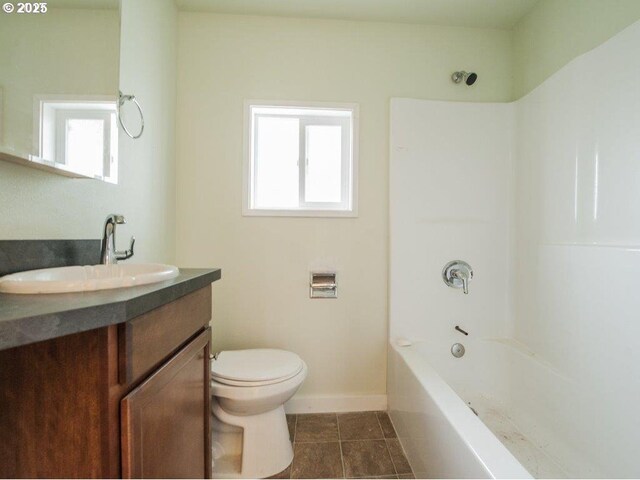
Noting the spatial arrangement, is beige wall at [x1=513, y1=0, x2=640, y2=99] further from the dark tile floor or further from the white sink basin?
the dark tile floor

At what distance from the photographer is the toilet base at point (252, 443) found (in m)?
1.18

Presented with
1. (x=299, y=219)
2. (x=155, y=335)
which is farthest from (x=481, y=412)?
(x=155, y=335)

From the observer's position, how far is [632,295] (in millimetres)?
1019

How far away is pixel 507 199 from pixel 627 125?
646 mm

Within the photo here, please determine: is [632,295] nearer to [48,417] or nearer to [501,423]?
[501,423]

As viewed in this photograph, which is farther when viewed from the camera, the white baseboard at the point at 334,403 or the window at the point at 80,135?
the white baseboard at the point at 334,403

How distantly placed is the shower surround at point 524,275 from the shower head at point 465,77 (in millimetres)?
158

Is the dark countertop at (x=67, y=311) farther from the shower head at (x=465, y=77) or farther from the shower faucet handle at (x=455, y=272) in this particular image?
the shower head at (x=465, y=77)

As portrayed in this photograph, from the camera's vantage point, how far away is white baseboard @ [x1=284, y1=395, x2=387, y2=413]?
63.7 inches

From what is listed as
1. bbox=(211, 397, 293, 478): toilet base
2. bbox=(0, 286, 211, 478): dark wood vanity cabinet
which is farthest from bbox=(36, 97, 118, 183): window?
bbox=(211, 397, 293, 478): toilet base

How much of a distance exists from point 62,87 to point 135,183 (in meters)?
0.49

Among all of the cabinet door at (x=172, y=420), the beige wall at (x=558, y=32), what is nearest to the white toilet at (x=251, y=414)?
the cabinet door at (x=172, y=420)

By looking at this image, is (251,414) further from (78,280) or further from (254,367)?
(78,280)

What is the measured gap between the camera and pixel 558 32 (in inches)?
55.9
